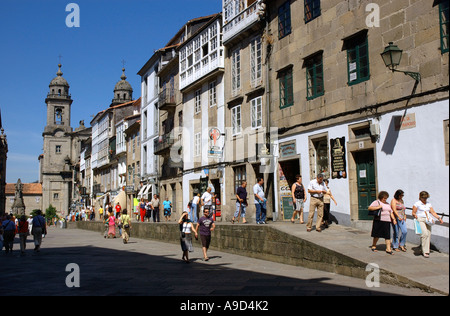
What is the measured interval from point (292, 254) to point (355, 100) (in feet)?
16.6

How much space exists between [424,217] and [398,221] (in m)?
0.70

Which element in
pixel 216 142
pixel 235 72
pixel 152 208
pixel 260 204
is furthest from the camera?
pixel 152 208

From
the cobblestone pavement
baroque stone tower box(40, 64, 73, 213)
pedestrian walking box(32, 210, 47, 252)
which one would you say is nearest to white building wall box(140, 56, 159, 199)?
pedestrian walking box(32, 210, 47, 252)

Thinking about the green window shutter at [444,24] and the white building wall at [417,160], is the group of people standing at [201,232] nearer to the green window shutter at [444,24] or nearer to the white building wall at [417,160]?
the white building wall at [417,160]

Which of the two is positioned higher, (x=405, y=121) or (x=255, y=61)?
(x=255, y=61)

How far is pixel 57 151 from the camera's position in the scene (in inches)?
3937

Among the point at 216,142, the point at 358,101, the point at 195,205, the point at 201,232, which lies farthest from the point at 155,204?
the point at 358,101

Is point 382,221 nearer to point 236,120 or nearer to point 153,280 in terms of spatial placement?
point 153,280

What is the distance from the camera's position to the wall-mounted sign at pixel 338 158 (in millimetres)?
14914

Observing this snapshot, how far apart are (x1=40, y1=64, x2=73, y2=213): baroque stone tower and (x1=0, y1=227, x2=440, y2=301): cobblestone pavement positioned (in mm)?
86299

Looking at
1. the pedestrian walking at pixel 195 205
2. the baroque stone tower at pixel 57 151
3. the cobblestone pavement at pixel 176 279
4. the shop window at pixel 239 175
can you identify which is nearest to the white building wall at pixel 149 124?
the shop window at pixel 239 175
